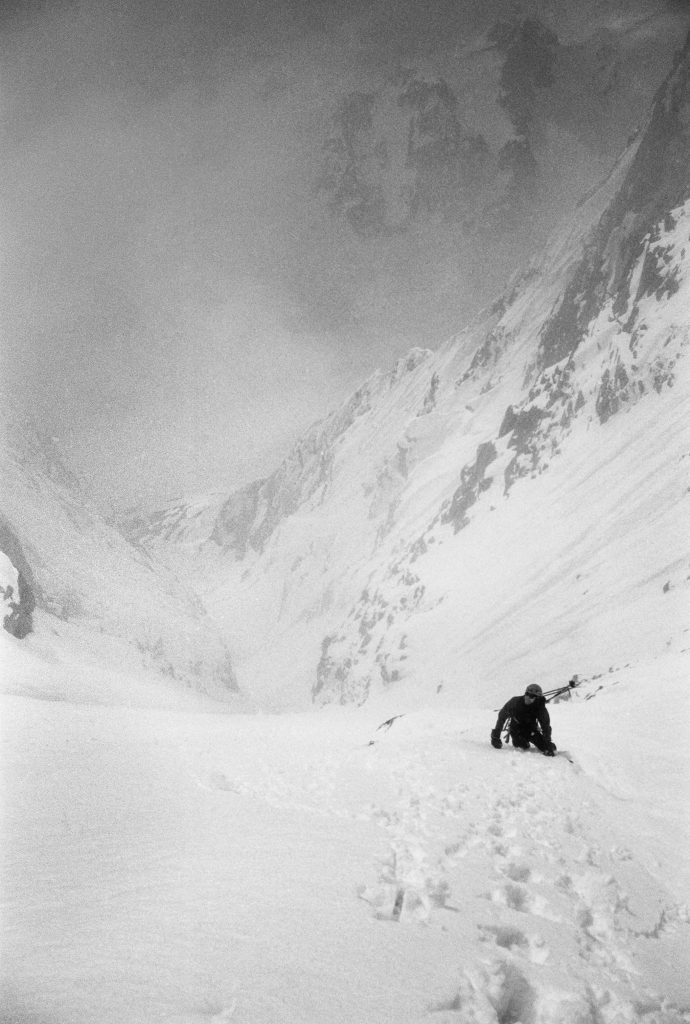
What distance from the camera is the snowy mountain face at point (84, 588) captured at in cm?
5631

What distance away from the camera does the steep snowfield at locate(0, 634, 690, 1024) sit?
339 cm

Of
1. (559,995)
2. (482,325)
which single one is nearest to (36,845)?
(559,995)

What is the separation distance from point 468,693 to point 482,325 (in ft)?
382

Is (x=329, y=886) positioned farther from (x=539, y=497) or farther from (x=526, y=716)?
(x=539, y=497)

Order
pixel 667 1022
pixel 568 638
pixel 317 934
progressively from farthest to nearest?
pixel 568 638, pixel 667 1022, pixel 317 934

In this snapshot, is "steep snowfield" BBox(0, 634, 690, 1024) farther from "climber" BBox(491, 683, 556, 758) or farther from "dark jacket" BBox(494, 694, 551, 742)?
"dark jacket" BBox(494, 694, 551, 742)

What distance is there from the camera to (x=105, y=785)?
6844mm

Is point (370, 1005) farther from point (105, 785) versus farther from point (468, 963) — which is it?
point (105, 785)

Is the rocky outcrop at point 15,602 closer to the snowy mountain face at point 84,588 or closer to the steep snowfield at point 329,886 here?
the snowy mountain face at point 84,588

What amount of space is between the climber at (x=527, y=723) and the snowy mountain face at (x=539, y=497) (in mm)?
20392

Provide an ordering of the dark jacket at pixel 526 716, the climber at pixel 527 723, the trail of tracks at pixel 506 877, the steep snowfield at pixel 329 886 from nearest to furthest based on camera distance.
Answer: the steep snowfield at pixel 329 886
the trail of tracks at pixel 506 877
the climber at pixel 527 723
the dark jacket at pixel 526 716

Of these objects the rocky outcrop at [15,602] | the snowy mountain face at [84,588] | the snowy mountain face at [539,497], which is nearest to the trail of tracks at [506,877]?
the snowy mountain face at [539,497]

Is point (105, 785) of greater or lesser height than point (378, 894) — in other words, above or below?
above

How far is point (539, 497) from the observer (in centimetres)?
6412
